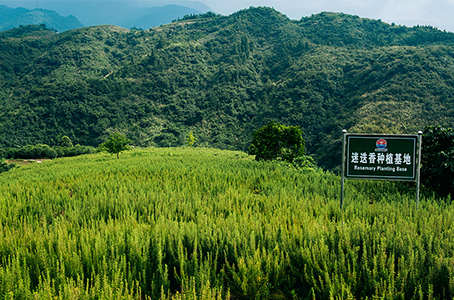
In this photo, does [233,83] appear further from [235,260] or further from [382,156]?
[235,260]

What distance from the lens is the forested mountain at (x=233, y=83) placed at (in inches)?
2373

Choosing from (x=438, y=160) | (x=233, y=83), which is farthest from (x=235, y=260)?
(x=233, y=83)

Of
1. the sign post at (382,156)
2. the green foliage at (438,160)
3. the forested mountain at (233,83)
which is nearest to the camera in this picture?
the sign post at (382,156)

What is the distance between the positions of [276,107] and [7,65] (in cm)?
8876

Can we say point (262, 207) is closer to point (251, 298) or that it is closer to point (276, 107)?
point (251, 298)

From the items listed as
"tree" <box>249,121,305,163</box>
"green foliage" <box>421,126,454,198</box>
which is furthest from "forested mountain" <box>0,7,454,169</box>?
"green foliage" <box>421,126,454,198</box>

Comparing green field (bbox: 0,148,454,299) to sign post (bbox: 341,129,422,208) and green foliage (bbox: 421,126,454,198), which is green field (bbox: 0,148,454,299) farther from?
green foliage (bbox: 421,126,454,198)

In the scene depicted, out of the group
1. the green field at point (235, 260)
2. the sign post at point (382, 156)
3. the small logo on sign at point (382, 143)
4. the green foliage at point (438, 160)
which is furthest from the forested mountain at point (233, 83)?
the green field at point (235, 260)

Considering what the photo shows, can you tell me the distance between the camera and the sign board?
16.6 feet

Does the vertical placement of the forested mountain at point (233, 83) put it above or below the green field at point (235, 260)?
above

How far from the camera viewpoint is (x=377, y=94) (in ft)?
206

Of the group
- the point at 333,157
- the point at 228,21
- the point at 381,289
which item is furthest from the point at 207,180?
the point at 228,21

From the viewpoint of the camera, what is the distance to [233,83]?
9244 centimetres

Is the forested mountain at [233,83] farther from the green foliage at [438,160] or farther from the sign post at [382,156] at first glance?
the sign post at [382,156]
